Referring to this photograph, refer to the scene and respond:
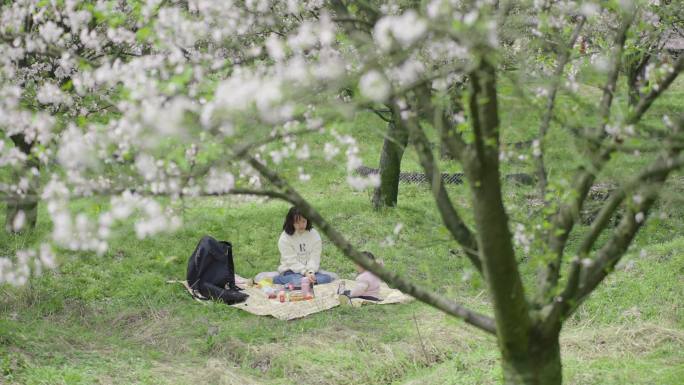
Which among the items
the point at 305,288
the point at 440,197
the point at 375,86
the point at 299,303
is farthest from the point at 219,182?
the point at 305,288

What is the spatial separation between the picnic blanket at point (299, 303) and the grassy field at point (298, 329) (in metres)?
0.12

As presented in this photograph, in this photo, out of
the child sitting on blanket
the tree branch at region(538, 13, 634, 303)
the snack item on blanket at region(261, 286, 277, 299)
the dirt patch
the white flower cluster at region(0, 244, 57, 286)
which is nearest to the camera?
the white flower cluster at region(0, 244, 57, 286)

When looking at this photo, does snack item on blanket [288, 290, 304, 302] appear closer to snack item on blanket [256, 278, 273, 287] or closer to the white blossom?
snack item on blanket [256, 278, 273, 287]

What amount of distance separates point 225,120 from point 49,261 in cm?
106

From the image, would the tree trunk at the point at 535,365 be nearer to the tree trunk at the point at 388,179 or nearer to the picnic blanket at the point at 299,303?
the picnic blanket at the point at 299,303

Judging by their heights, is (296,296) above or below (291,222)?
below

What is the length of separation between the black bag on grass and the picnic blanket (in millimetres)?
163

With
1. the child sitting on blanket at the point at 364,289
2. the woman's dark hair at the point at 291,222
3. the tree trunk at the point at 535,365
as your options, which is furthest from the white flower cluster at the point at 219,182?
the woman's dark hair at the point at 291,222

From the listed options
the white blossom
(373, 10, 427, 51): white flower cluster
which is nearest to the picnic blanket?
the white blossom

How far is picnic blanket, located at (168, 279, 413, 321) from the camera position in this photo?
7.90 metres

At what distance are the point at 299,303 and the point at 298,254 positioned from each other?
41.3 inches

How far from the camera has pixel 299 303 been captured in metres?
8.18

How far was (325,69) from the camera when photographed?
2.88 m

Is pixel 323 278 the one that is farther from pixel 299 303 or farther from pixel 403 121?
pixel 403 121
